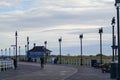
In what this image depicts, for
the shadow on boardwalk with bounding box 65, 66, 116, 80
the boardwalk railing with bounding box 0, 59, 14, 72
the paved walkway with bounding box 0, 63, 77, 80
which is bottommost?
the paved walkway with bounding box 0, 63, 77, 80

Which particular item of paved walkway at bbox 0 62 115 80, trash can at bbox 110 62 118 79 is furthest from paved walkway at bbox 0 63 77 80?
trash can at bbox 110 62 118 79

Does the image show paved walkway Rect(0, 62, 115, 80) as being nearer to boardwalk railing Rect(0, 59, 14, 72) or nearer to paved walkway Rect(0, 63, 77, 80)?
paved walkway Rect(0, 63, 77, 80)

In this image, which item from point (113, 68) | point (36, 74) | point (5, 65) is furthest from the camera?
point (5, 65)

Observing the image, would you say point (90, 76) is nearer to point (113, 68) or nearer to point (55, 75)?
point (55, 75)

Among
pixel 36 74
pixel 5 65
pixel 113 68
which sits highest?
pixel 113 68

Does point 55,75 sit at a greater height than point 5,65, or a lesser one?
lesser

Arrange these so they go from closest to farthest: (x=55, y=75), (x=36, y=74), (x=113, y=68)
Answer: (x=113, y=68), (x=55, y=75), (x=36, y=74)

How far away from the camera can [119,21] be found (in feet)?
89.8

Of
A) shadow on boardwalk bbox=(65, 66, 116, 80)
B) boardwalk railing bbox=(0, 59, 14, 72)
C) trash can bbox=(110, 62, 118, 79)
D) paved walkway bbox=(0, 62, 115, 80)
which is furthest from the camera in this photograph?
boardwalk railing bbox=(0, 59, 14, 72)

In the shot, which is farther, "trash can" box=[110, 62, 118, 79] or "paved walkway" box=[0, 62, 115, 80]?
"paved walkway" box=[0, 62, 115, 80]

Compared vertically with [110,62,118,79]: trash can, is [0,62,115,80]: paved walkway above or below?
below

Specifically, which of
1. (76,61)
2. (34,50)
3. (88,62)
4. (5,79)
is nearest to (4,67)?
(5,79)

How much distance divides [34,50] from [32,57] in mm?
3150

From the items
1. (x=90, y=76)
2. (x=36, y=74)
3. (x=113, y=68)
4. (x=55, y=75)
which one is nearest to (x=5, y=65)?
(x=36, y=74)
